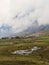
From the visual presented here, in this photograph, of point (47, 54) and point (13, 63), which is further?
point (47, 54)

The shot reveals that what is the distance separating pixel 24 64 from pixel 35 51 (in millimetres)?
45236

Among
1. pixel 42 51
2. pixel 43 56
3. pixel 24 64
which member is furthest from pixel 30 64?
pixel 42 51

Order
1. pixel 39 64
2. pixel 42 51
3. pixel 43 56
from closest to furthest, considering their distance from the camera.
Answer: pixel 39 64, pixel 43 56, pixel 42 51

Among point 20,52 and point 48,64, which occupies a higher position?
point 20,52

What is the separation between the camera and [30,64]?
98438mm

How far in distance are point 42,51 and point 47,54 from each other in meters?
9.77

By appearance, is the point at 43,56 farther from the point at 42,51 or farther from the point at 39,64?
the point at 39,64

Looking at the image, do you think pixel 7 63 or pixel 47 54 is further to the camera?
pixel 47 54

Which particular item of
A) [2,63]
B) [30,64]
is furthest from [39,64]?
[2,63]

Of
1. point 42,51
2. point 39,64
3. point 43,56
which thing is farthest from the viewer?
point 42,51

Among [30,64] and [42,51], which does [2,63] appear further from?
[42,51]

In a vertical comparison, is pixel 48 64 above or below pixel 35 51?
below

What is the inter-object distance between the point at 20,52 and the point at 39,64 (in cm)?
4562

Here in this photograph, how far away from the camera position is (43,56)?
417 feet
